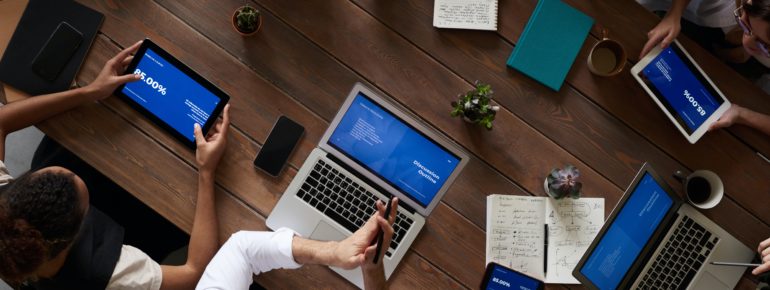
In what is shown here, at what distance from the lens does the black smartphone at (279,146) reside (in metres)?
1.50

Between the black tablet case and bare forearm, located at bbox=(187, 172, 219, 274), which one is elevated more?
the black tablet case

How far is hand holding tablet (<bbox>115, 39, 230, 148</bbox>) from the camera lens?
58.0 inches

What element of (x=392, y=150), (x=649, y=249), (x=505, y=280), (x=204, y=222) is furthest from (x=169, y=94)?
(x=649, y=249)

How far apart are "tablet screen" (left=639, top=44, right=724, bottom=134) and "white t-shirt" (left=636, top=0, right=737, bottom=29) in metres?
0.36

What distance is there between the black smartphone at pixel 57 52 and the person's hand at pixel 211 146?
380mm

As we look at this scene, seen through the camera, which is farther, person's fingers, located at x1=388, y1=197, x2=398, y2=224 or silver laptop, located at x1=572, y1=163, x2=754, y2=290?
silver laptop, located at x1=572, y1=163, x2=754, y2=290

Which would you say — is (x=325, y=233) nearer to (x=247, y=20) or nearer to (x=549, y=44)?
(x=247, y=20)

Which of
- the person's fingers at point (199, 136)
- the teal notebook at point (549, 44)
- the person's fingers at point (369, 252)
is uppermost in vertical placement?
the teal notebook at point (549, 44)

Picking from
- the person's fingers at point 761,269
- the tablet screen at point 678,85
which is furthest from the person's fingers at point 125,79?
the person's fingers at point 761,269

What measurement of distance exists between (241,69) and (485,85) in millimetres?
650

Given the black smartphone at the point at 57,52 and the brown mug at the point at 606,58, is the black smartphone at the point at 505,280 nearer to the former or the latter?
the brown mug at the point at 606,58

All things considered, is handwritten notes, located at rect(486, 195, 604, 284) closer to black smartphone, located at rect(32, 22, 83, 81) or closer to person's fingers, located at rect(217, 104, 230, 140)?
person's fingers, located at rect(217, 104, 230, 140)

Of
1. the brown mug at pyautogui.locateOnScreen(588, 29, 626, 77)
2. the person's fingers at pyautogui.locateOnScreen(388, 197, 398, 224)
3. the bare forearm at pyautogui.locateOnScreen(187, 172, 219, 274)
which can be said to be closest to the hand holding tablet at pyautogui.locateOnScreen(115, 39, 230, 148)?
the bare forearm at pyautogui.locateOnScreen(187, 172, 219, 274)

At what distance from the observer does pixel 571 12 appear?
1591 mm
